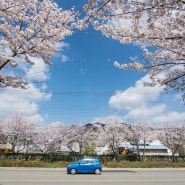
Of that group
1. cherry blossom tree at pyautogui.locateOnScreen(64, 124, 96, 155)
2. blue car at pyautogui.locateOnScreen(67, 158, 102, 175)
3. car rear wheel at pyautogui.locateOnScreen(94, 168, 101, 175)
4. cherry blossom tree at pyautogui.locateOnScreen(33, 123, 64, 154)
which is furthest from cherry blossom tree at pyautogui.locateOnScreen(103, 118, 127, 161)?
car rear wheel at pyautogui.locateOnScreen(94, 168, 101, 175)

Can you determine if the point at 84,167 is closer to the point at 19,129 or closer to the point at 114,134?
the point at 114,134

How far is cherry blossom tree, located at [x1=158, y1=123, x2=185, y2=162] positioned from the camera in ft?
142

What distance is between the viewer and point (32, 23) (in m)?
7.48

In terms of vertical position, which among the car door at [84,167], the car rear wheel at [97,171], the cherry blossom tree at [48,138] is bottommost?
the car rear wheel at [97,171]

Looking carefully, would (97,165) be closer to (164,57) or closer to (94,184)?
(94,184)

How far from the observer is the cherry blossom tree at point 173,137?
43156 millimetres

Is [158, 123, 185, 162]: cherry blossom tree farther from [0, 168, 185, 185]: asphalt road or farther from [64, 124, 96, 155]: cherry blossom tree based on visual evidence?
[0, 168, 185, 185]: asphalt road

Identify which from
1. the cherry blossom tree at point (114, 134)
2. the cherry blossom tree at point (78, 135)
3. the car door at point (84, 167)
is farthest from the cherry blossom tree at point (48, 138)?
the car door at point (84, 167)

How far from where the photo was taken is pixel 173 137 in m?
44.4

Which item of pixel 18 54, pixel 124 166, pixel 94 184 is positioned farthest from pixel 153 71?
pixel 124 166

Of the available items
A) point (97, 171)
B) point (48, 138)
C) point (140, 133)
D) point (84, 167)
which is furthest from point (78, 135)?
point (97, 171)

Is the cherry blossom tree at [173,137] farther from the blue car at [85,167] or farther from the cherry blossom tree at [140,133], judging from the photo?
the blue car at [85,167]

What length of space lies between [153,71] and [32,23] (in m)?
4.16

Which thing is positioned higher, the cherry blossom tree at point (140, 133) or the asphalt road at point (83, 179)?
the cherry blossom tree at point (140, 133)
